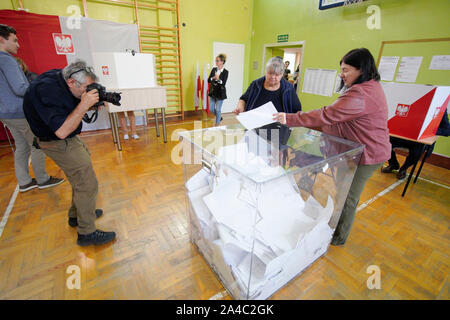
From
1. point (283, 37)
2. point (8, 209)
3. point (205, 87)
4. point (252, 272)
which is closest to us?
point (252, 272)

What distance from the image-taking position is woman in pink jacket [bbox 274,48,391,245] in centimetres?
122

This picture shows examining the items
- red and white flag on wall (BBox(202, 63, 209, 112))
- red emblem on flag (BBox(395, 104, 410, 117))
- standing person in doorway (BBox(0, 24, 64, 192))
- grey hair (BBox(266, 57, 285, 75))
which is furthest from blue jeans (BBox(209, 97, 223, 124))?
standing person in doorway (BBox(0, 24, 64, 192))

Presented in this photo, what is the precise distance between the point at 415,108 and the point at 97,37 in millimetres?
4755

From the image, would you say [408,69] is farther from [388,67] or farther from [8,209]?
[8,209]

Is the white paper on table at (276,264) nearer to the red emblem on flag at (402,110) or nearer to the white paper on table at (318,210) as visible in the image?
the white paper on table at (318,210)

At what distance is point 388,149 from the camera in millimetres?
1399

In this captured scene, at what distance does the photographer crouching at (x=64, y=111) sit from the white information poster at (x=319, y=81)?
13.9ft

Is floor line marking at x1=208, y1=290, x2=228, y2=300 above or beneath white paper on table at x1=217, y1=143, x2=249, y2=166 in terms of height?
beneath

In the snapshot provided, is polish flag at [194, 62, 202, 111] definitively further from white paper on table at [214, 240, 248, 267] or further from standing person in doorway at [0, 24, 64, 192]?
white paper on table at [214, 240, 248, 267]

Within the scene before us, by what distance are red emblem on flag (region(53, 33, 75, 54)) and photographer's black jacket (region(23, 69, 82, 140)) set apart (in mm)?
3205

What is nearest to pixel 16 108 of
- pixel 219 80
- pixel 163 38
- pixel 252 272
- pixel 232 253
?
pixel 232 253

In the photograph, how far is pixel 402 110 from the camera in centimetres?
229
